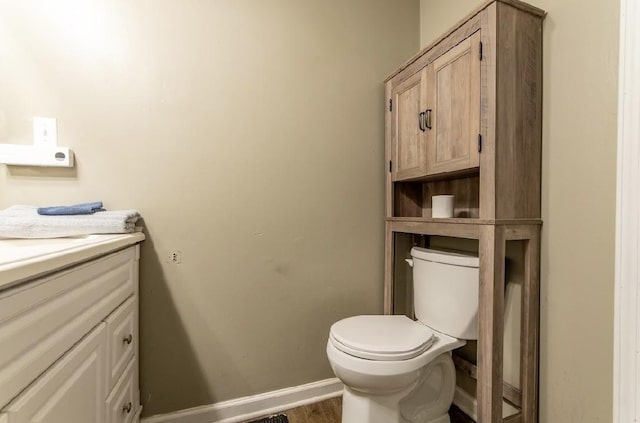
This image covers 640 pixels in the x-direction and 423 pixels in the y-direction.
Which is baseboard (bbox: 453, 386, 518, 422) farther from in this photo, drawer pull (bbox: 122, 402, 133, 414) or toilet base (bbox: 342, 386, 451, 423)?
drawer pull (bbox: 122, 402, 133, 414)

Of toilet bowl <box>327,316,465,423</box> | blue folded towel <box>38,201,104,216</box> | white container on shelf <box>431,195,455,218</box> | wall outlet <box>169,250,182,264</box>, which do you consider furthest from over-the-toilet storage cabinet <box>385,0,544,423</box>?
blue folded towel <box>38,201,104,216</box>

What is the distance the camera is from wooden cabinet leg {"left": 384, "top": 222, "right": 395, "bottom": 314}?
150 centimetres

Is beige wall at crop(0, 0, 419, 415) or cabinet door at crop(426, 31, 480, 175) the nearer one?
cabinet door at crop(426, 31, 480, 175)

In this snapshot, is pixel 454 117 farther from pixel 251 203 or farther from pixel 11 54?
pixel 11 54

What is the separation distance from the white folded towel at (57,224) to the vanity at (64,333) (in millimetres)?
26

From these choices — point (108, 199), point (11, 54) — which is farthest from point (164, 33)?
point (108, 199)

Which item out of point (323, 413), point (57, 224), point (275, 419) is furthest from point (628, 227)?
point (57, 224)

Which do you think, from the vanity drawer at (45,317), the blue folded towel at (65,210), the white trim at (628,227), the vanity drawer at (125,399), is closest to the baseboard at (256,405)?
the vanity drawer at (125,399)

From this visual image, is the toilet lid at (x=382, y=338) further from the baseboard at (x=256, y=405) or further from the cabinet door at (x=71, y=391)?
the cabinet door at (x=71, y=391)

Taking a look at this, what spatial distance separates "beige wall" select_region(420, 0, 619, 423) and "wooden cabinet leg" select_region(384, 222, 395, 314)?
0.63m

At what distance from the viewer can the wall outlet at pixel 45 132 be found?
3.59 feet

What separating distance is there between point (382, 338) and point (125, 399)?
3.03 ft

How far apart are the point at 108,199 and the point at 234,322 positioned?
75cm

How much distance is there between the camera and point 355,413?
1.09 meters
